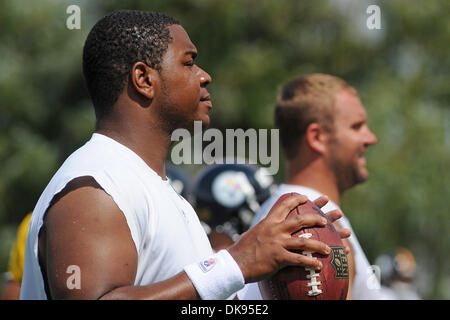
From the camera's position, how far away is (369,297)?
3914mm

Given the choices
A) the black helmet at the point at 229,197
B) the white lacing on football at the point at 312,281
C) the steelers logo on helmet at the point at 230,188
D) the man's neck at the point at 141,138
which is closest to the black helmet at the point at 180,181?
the black helmet at the point at 229,197

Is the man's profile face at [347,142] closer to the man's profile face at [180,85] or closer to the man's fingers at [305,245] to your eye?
the man's profile face at [180,85]

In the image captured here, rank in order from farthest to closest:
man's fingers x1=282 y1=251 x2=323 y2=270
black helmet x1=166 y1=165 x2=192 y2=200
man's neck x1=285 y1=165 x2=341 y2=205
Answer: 1. black helmet x1=166 y1=165 x2=192 y2=200
2. man's neck x1=285 y1=165 x2=341 y2=205
3. man's fingers x1=282 y1=251 x2=323 y2=270

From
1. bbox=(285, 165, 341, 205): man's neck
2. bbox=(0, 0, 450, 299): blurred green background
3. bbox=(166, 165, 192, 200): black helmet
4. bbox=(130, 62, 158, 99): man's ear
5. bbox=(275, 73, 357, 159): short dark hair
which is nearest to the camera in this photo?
bbox=(130, 62, 158, 99): man's ear

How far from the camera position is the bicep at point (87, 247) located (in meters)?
1.99

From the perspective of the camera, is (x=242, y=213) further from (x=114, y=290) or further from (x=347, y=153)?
(x=114, y=290)

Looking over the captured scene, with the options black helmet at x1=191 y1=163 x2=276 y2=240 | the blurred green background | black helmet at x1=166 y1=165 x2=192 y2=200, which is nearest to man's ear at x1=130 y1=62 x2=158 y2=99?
black helmet at x1=191 y1=163 x2=276 y2=240

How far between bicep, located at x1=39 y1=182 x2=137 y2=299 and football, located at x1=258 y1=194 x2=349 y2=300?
1.86 ft

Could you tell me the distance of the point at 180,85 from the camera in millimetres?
2469

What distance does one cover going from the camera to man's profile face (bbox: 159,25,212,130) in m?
2.46

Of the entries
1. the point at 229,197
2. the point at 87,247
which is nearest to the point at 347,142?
the point at 229,197

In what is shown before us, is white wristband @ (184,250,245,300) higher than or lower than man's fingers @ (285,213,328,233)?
lower

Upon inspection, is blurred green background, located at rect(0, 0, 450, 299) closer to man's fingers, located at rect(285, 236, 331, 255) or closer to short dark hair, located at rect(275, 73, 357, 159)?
short dark hair, located at rect(275, 73, 357, 159)

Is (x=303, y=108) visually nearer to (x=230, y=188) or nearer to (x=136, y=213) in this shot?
(x=230, y=188)
